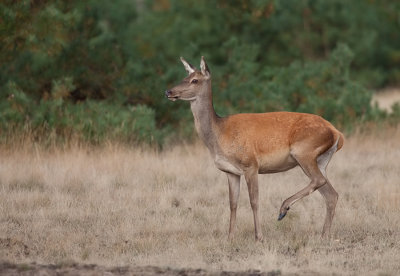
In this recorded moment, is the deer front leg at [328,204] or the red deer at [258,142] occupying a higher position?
the red deer at [258,142]

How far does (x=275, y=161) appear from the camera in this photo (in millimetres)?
9047

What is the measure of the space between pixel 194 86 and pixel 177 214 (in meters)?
2.01

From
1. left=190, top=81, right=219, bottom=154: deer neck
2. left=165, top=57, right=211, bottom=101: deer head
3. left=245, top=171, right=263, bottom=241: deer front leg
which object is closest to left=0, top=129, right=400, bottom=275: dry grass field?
left=245, top=171, right=263, bottom=241: deer front leg

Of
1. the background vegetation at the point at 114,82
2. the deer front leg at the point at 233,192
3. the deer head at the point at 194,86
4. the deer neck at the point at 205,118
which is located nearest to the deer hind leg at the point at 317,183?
the deer front leg at the point at 233,192

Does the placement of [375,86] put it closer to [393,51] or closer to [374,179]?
[393,51]

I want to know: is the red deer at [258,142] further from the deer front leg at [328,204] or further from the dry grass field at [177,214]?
the dry grass field at [177,214]

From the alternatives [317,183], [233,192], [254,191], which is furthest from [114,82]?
[317,183]

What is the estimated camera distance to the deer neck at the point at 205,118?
9.19 m

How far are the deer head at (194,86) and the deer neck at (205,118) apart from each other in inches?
0.7

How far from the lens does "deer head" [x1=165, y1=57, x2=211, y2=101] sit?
9.17 metres

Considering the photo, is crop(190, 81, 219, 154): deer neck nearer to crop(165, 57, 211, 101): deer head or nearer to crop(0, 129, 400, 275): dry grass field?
crop(165, 57, 211, 101): deer head

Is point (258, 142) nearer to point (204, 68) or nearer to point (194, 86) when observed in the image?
point (194, 86)

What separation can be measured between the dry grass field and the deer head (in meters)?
1.71

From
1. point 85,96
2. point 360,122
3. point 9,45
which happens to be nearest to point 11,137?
point 9,45
